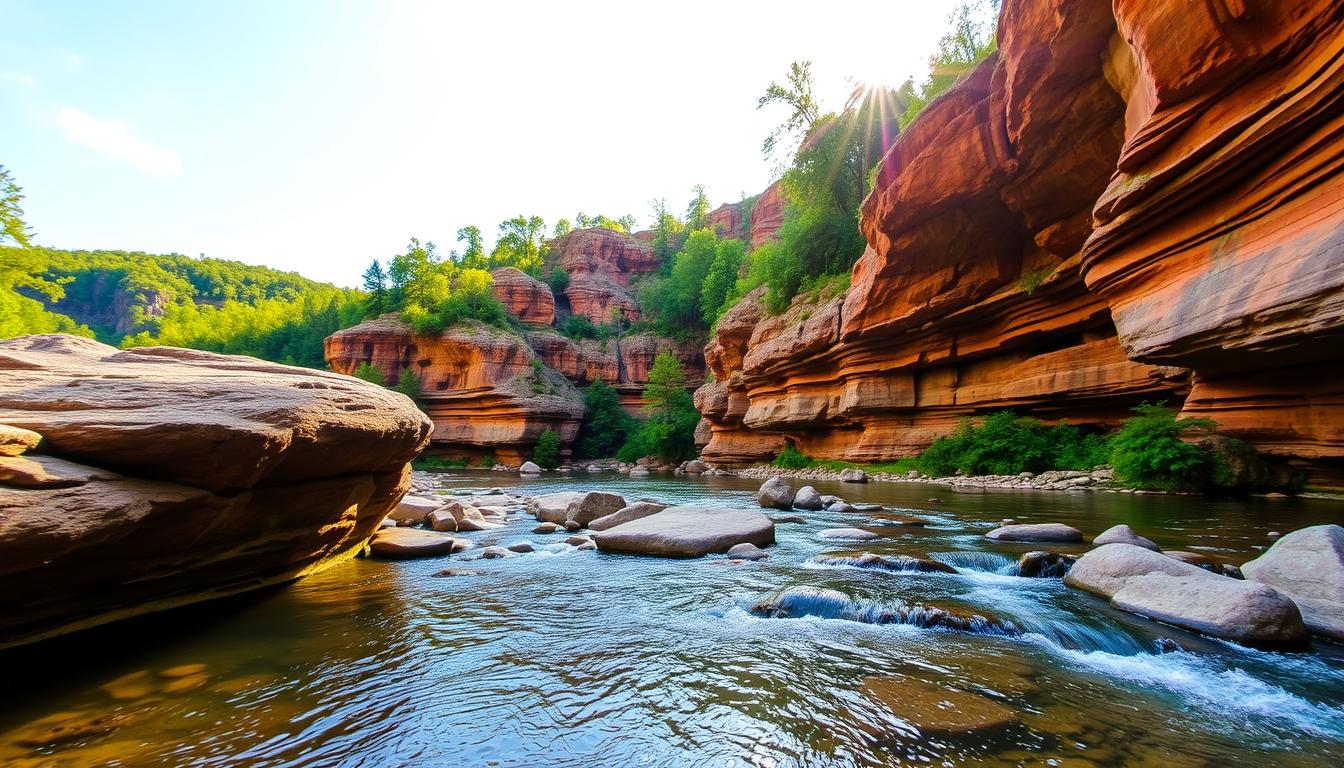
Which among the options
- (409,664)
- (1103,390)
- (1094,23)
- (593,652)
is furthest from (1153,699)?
(1103,390)

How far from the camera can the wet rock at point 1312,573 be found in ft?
12.0

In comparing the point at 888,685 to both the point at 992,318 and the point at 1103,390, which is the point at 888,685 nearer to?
the point at 1103,390

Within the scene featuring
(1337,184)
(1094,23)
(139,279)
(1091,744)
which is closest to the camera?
(1091,744)

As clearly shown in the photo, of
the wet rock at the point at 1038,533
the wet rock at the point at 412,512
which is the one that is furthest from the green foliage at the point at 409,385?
the wet rock at the point at 1038,533

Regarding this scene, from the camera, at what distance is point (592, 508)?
917 centimetres

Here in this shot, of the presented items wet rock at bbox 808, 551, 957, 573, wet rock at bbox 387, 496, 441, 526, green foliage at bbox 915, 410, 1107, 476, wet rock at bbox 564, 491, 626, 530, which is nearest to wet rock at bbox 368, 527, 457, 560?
wet rock at bbox 387, 496, 441, 526

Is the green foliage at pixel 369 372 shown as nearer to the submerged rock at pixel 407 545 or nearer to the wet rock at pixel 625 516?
the submerged rock at pixel 407 545

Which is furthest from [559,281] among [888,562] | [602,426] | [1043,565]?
[1043,565]

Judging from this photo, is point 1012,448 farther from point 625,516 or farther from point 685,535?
point 685,535

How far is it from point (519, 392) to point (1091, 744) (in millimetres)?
37016

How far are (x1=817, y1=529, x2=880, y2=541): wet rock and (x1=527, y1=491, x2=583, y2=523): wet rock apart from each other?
176 inches

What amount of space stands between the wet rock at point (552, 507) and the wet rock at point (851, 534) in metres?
4.47

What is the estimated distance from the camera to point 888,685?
9.59 feet

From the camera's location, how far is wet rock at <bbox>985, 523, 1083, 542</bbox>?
680cm
